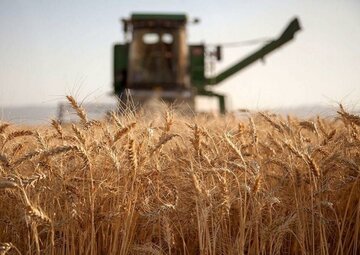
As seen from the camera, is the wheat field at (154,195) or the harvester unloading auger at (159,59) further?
the harvester unloading auger at (159,59)

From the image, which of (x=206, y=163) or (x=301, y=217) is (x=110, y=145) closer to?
(x=206, y=163)

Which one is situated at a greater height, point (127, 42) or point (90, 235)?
point (127, 42)

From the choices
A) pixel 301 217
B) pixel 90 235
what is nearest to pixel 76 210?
pixel 90 235

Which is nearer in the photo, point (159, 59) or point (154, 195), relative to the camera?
point (154, 195)

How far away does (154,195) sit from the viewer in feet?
5.92

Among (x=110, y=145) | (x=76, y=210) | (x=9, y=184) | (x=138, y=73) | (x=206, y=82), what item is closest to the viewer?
(x=9, y=184)

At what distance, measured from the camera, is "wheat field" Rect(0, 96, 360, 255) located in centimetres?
156

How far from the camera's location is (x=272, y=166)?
7.49ft

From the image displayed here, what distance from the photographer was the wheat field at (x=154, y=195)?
1561 millimetres

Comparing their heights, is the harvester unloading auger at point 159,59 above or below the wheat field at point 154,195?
above

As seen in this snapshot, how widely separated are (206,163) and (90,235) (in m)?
0.57

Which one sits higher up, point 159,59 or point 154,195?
point 159,59

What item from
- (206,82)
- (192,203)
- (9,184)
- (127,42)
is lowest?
(192,203)

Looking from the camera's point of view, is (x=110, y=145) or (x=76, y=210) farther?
(x=110, y=145)
